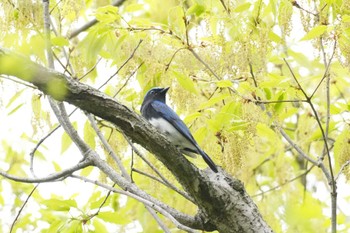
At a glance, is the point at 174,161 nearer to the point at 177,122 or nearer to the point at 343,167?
the point at 343,167

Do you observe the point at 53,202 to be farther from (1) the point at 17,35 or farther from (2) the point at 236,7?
(2) the point at 236,7

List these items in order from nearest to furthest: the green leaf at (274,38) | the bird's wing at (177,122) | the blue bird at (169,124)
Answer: the bird's wing at (177,122)
the green leaf at (274,38)
the blue bird at (169,124)

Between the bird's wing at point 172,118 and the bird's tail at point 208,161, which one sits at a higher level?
the bird's wing at point 172,118

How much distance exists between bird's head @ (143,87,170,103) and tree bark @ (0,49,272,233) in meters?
1.26

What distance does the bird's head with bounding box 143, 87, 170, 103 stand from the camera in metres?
4.40

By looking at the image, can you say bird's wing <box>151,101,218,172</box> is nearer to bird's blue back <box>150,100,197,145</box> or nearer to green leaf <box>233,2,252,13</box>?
bird's blue back <box>150,100,197,145</box>

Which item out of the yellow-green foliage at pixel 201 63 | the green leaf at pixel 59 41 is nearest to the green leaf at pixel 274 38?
the yellow-green foliage at pixel 201 63

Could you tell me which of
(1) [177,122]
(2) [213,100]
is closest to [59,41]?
(2) [213,100]

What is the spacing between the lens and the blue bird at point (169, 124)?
3732mm

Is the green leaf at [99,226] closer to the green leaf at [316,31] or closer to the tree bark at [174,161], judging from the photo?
the tree bark at [174,161]

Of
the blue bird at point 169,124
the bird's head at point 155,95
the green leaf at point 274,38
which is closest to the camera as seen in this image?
the green leaf at point 274,38

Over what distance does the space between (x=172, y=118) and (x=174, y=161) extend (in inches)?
48.7

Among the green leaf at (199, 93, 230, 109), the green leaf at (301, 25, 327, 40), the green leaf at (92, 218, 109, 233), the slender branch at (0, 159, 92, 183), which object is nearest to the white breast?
the green leaf at (199, 93, 230, 109)

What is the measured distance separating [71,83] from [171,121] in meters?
1.63
